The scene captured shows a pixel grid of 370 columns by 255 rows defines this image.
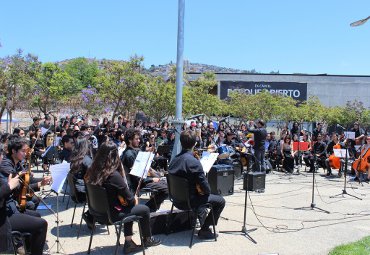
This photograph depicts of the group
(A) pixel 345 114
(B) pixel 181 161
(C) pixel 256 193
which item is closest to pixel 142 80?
(C) pixel 256 193

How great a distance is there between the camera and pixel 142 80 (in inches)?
936

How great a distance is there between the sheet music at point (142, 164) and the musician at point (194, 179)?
61 cm

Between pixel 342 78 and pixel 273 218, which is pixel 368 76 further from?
pixel 273 218

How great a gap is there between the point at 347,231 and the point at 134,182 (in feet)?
13.3

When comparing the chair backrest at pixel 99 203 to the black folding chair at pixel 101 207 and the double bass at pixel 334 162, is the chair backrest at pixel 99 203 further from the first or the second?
the double bass at pixel 334 162

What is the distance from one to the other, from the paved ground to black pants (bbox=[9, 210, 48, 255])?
1.02 metres

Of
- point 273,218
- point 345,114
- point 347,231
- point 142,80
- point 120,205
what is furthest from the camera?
point 345,114

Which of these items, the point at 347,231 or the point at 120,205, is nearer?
the point at 120,205

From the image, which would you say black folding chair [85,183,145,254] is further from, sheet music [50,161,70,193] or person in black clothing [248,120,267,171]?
person in black clothing [248,120,267,171]

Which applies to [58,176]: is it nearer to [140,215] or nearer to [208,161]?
[140,215]

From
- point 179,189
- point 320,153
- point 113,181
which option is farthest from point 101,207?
point 320,153

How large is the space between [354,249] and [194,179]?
2.63 m

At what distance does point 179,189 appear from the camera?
6719 millimetres

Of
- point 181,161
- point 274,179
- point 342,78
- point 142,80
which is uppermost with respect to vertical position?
point 342,78
